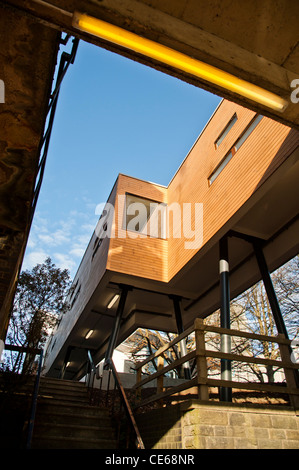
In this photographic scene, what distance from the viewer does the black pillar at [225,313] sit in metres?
6.37

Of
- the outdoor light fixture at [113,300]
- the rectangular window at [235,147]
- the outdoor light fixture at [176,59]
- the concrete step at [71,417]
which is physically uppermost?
the rectangular window at [235,147]

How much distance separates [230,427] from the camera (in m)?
4.51

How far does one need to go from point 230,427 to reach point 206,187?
7.10 metres

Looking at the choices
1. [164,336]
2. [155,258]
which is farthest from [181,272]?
[164,336]

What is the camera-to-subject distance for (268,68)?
108 inches

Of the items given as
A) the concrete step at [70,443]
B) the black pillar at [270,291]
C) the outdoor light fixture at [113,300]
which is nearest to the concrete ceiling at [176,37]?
the concrete step at [70,443]

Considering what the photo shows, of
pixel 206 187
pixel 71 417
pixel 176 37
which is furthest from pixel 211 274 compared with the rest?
pixel 176 37

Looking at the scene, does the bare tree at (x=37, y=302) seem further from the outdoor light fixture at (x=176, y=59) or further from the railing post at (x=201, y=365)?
the outdoor light fixture at (x=176, y=59)

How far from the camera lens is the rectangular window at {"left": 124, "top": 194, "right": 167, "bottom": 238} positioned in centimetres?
1205

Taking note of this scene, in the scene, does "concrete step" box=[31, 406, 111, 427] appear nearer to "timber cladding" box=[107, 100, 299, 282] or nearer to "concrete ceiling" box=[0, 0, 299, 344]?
"timber cladding" box=[107, 100, 299, 282]

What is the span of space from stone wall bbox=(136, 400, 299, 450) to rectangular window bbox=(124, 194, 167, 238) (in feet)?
25.1

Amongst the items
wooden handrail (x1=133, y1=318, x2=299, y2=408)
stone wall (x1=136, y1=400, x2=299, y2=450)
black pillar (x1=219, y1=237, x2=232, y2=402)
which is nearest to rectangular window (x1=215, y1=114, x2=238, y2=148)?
black pillar (x1=219, y1=237, x2=232, y2=402)

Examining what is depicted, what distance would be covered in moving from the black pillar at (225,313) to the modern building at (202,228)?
42mm

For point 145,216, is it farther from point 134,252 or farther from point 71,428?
point 71,428
